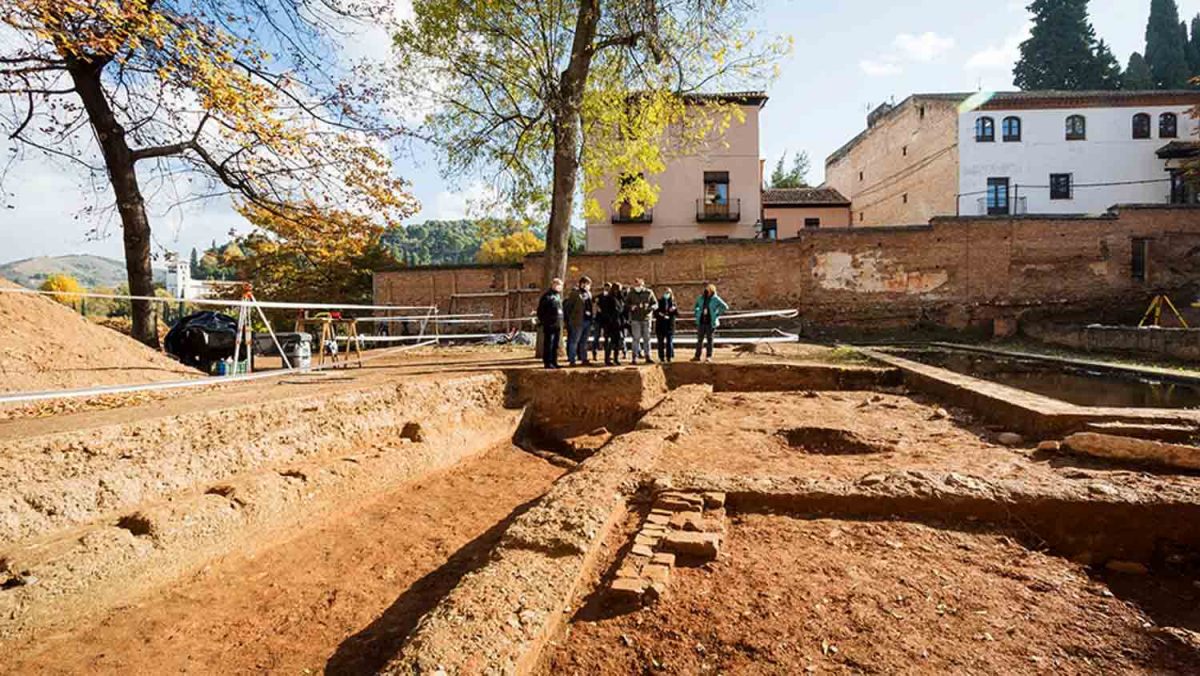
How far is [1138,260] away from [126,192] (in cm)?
2828

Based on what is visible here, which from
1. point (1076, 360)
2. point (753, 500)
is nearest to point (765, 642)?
point (753, 500)

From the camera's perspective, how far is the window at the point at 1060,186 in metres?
29.2

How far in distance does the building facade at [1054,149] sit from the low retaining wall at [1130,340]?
12.8 metres

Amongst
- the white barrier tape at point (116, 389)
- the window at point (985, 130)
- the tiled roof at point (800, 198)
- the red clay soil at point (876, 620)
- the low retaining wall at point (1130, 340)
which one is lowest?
the red clay soil at point (876, 620)

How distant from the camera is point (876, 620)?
2762 millimetres

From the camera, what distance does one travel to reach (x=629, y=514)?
4.17 m

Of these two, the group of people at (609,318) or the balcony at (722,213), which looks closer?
the group of people at (609,318)

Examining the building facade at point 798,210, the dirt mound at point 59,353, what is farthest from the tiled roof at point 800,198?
the dirt mound at point 59,353

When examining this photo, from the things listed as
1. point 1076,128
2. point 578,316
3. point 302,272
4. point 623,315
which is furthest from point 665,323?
point 1076,128

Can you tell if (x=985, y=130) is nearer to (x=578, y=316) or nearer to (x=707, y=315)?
(x=707, y=315)

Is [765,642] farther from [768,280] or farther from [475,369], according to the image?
[768,280]

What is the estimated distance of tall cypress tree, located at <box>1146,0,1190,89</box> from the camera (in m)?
39.6

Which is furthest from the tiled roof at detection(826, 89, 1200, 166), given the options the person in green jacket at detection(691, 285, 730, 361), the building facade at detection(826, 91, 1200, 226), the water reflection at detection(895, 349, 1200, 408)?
the person in green jacket at detection(691, 285, 730, 361)

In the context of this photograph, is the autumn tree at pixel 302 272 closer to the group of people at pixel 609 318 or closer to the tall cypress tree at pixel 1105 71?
the group of people at pixel 609 318
